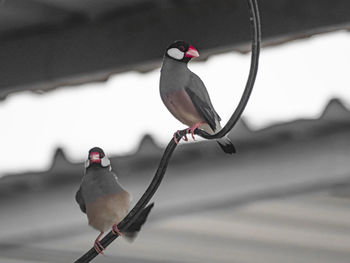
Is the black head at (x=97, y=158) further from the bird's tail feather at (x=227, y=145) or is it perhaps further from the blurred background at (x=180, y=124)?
the blurred background at (x=180, y=124)

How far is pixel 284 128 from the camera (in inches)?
56.4

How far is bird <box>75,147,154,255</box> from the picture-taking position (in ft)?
2.07

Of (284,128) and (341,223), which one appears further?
(341,223)

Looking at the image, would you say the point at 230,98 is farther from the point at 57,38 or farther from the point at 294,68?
the point at 57,38

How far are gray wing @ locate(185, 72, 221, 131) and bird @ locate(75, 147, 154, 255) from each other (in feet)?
0.28

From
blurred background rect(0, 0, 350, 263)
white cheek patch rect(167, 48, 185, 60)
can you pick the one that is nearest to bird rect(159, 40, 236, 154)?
white cheek patch rect(167, 48, 185, 60)

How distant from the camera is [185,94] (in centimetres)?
65

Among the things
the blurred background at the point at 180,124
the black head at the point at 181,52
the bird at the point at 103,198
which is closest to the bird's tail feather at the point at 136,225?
the bird at the point at 103,198

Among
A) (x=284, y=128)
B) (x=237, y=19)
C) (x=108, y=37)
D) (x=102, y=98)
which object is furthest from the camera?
(x=102, y=98)

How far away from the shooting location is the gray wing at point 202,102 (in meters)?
0.65

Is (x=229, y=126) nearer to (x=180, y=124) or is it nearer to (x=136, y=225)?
(x=136, y=225)

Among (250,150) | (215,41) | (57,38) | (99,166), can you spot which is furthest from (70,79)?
(99,166)

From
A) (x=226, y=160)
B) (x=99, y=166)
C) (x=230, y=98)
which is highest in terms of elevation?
(x=230, y=98)

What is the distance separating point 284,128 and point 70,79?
0.51 m
